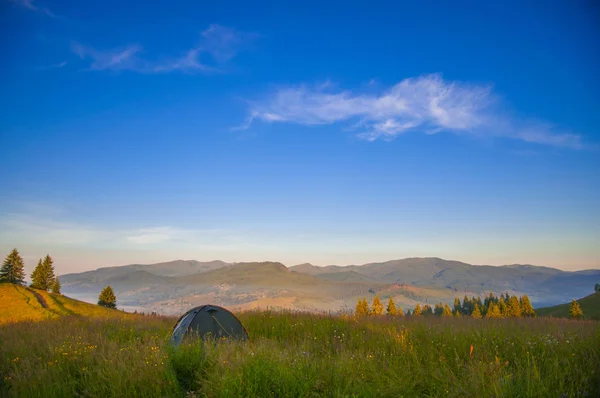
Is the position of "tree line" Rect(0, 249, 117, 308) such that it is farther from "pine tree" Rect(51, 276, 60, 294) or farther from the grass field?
the grass field

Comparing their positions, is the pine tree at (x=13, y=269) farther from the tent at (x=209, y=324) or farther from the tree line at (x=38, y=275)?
the tent at (x=209, y=324)

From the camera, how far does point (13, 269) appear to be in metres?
71.1

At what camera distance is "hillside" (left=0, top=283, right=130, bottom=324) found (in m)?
42.9

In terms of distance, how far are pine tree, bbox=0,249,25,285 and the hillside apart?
626 inches

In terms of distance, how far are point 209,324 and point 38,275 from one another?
84669 millimetres

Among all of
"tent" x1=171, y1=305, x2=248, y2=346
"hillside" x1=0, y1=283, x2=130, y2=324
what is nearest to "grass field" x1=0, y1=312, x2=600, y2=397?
"tent" x1=171, y1=305, x2=248, y2=346

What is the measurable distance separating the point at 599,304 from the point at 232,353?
139998 millimetres

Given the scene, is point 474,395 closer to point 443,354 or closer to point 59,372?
point 443,354

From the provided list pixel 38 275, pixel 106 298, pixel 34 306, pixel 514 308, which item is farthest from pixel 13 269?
pixel 514 308

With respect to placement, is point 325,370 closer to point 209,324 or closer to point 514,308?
point 209,324

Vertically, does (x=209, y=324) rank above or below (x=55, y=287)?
above

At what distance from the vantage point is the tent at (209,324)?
12113 mm

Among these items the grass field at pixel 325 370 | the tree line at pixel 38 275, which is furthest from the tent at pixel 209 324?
the tree line at pixel 38 275

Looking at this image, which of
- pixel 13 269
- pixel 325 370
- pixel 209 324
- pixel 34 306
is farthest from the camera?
pixel 13 269
